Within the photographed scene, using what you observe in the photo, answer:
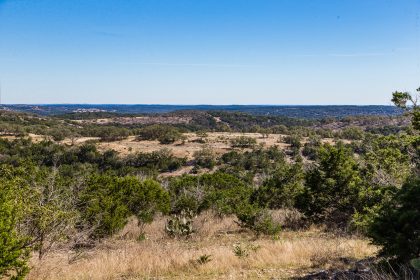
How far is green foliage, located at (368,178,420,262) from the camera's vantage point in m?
5.53

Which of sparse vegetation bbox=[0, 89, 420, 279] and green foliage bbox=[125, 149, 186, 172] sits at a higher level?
sparse vegetation bbox=[0, 89, 420, 279]

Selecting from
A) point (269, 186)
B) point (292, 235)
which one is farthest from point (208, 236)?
point (269, 186)

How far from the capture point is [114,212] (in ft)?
39.7

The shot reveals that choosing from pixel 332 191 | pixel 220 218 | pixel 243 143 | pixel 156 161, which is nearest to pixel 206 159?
pixel 156 161

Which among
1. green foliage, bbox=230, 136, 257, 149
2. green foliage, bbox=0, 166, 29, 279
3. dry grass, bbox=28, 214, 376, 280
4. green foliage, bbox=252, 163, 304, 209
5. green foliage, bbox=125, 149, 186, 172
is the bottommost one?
green foliage, bbox=125, 149, 186, 172

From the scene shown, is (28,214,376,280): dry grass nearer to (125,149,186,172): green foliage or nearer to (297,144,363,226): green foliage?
(297,144,363,226): green foliage

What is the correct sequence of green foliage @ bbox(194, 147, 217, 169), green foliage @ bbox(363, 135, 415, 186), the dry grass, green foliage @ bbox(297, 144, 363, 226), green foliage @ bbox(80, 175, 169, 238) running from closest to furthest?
the dry grass → green foliage @ bbox(363, 135, 415, 186) → green foliage @ bbox(80, 175, 169, 238) → green foliage @ bbox(297, 144, 363, 226) → green foliage @ bbox(194, 147, 217, 169)

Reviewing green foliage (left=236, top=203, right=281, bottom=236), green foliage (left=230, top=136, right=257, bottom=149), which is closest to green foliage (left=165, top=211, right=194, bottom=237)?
green foliage (left=236, top=203, right=281, bottom=236)

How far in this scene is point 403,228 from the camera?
5.55 m

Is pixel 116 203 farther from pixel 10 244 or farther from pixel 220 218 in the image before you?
pixel 10 244

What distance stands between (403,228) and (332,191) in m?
7.92

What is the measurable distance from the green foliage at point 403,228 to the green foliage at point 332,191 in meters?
7.08

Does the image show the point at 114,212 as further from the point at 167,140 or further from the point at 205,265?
the point at 167,140

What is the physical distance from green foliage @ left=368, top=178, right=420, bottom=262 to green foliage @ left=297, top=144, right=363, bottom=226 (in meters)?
7.08
